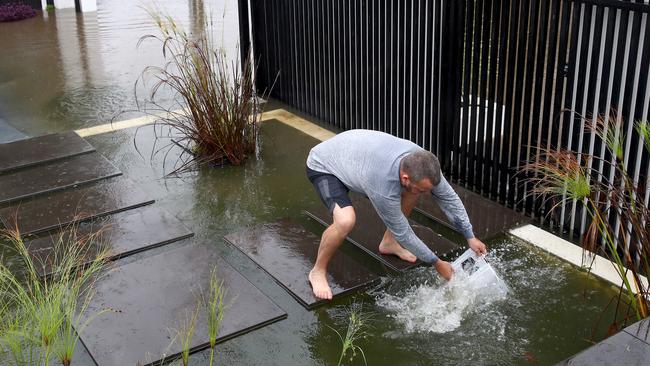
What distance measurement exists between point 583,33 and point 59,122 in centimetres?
470

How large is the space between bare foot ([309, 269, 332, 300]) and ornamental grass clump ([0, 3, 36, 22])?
29.2 ft

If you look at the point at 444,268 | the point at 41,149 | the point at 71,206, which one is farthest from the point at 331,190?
the point at 41,149

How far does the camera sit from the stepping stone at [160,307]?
139 inches

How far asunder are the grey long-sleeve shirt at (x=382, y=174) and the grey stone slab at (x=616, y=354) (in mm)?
1056

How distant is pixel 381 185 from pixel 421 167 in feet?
0.78

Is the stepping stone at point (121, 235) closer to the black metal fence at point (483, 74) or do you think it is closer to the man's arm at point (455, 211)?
the man's arm at point (455, 211)

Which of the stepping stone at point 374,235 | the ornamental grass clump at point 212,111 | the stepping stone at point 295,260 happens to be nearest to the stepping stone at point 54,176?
the ornamental grass clump at point 212,111

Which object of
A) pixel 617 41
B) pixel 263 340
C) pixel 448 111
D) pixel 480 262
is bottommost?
pixel 263 340

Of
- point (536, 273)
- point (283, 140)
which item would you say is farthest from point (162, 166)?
point (536, 273)

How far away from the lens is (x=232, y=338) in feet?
11.9

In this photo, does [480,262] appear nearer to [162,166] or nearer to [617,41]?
[617,41]

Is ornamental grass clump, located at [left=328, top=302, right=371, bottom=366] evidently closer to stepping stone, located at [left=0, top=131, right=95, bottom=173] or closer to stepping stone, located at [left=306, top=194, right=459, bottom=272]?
stepping stone, located at [left=306, top=194, right=459, bottom=272]

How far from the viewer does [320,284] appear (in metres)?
3.98

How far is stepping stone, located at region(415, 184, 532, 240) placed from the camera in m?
4.65
